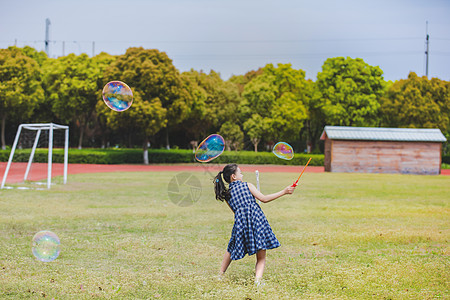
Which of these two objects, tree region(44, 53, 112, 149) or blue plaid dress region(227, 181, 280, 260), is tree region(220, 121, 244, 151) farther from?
blue plaid dress region(227, 181, 280, 260)

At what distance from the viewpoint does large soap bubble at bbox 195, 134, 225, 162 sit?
8070mm

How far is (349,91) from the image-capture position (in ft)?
149

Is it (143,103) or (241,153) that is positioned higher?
(143,103)

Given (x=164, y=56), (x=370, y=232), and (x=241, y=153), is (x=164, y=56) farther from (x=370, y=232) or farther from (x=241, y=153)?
(x=370, y=232)

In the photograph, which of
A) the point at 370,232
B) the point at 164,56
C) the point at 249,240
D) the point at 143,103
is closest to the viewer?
the point at 249,240

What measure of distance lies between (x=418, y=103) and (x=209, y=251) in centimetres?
4214

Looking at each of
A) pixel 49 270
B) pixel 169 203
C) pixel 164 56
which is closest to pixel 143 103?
pixel 164 56

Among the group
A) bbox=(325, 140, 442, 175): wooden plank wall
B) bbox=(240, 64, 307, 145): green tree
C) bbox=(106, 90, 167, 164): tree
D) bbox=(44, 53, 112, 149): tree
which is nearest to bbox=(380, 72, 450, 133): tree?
bbox=(240, 64, 307, 145): green tree

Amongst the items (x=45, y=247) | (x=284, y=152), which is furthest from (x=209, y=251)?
(x=45, y=247)

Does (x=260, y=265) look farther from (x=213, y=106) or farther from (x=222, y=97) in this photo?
(x=222, y=97)

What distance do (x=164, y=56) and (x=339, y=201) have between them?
24526 millimetres

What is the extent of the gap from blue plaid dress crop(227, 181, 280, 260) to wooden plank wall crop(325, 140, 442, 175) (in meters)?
26.6

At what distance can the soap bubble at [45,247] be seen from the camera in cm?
635

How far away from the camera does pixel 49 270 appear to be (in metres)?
6.23
